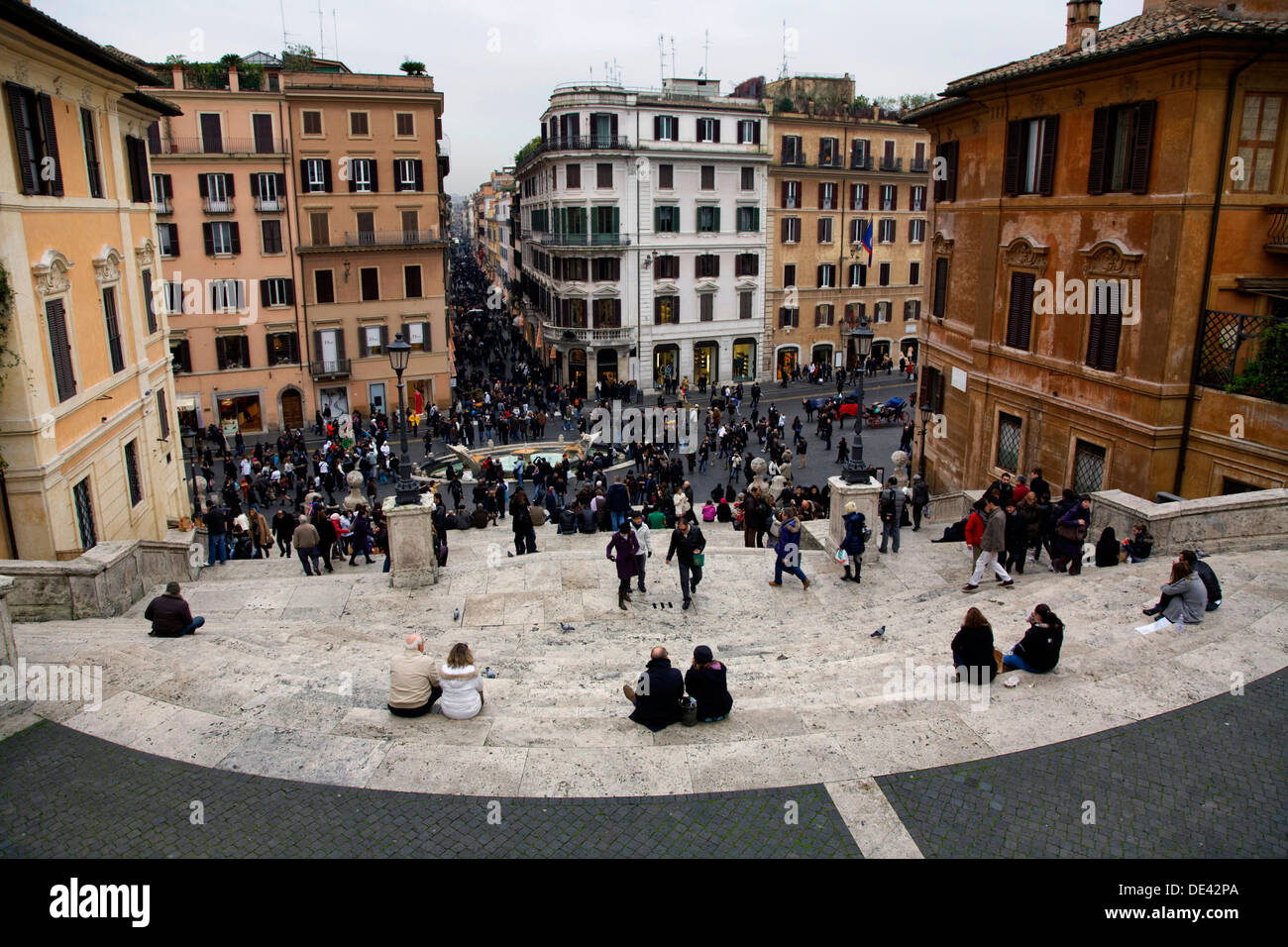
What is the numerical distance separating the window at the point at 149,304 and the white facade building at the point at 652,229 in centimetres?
2729

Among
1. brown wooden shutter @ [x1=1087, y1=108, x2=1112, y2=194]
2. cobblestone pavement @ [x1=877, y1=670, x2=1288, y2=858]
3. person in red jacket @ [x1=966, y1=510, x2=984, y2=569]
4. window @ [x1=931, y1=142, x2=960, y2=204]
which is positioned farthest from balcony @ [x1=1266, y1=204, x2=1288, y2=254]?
cobblestone pavement @ [x1=877, y1=670, x2=1288, y2=858]

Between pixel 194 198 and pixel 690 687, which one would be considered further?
pixel 194 198

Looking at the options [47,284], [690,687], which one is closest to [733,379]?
[47,284]

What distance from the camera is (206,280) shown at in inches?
1564

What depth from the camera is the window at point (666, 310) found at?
161 ft

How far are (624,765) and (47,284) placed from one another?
1337cm

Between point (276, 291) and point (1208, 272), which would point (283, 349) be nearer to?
point (276, 291)

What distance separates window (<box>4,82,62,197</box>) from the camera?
Result: 1441 centimetres

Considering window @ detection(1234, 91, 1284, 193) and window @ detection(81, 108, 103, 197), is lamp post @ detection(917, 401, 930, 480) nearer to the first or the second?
window @ detection(1234, 91, 1284, 193)

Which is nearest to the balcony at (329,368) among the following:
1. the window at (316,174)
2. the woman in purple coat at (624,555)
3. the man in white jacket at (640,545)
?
the window at (316,174)

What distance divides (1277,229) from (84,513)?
74.8 feet

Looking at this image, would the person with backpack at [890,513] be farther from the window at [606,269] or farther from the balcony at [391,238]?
the window at [606,269]

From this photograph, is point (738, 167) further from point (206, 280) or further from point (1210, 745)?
point (1210, 745)

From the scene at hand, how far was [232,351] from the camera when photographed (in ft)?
133
